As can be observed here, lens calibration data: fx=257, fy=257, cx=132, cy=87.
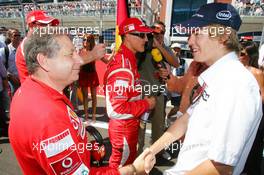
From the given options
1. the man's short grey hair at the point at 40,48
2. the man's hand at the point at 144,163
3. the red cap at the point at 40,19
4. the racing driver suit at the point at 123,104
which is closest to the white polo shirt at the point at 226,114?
the man's hand at the point at 144,163

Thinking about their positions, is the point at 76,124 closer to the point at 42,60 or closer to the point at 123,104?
the point at 42,60

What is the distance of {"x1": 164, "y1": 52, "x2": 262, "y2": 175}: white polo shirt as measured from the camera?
1124mm

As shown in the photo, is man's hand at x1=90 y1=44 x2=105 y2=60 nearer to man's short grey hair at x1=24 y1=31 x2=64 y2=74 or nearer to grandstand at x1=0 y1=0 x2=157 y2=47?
man's short grey hair at x1=24 y1=31 x2=64 y2=74

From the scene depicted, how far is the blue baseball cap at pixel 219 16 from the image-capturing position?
4.67ft

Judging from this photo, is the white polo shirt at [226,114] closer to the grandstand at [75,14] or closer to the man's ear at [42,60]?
the man's ear at [42,60]

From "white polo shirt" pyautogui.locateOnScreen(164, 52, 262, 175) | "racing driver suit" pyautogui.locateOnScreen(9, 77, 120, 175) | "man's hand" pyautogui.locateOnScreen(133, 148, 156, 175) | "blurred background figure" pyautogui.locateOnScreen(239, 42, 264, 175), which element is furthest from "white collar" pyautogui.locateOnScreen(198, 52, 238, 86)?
"blurred background figure" pyautogui.locateOnScreen(239, 42, 264, 175)

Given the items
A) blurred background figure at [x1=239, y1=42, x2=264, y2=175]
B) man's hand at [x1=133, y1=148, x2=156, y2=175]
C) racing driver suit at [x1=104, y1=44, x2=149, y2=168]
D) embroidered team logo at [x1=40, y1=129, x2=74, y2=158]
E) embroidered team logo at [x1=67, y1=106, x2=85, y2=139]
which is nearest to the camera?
embroidered team logo at [x1=40, y1=129, x2=74, y2=158]

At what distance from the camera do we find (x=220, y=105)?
1.17m

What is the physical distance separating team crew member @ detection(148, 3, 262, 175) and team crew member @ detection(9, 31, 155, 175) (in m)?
0.47

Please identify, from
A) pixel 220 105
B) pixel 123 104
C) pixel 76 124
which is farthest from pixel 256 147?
pixel 76 124

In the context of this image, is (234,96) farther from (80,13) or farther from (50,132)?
(80,13)

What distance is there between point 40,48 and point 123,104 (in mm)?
1181

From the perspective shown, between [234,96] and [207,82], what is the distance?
256mm

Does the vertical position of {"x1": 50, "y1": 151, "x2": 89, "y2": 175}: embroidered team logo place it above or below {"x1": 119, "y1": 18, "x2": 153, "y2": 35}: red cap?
below
